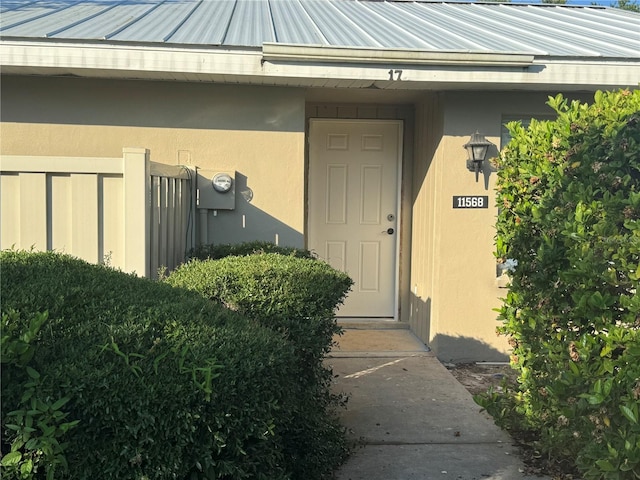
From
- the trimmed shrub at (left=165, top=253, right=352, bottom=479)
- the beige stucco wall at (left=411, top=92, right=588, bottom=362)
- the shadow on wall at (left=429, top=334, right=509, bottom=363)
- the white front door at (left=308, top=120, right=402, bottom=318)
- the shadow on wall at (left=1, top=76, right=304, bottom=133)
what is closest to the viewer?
the trimmed shrub at (left=165, top=253, right=352, bottom=479)

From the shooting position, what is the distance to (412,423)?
4.53 m

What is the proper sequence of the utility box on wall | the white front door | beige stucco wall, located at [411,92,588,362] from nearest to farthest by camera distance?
the utility box on wall < beige stucco wall, located at [411,92,588,362] < the white front door

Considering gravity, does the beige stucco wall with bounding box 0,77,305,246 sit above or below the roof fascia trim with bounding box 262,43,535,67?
below

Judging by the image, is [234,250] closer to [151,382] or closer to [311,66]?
[311,66]

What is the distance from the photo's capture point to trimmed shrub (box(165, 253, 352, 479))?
10.4ft

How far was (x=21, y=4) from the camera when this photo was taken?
25.6 feet

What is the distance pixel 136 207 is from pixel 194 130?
2.00 meters

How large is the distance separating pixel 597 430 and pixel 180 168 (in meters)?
4.04

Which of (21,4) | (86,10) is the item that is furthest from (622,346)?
(21,4)

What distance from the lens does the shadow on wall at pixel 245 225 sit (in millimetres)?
5980

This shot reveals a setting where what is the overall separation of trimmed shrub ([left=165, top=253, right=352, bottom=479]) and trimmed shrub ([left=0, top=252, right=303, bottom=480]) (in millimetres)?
612

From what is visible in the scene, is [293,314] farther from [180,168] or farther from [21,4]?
[21,4]

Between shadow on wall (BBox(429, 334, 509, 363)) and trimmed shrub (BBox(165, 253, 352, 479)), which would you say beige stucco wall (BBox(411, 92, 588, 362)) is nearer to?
shadow on wall (BBox(429, 334, 509, 363))

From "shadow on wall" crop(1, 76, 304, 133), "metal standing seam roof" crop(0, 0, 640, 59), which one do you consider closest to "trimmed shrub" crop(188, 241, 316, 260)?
"shadow on wall" crop(1, 76, 304, 133)
